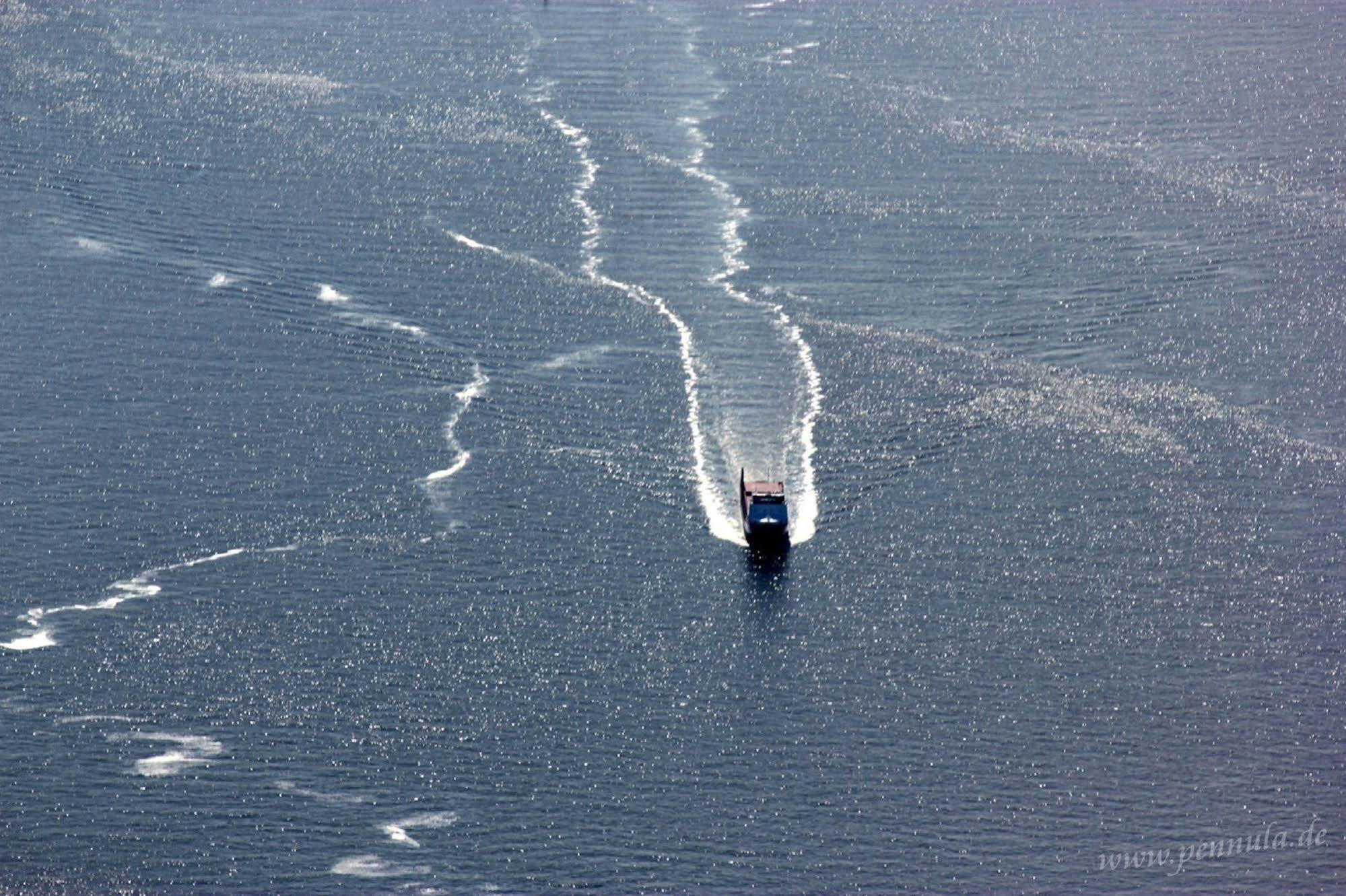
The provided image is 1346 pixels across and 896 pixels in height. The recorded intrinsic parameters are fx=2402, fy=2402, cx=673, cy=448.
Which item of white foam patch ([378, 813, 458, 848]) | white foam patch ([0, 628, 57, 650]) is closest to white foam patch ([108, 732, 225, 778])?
white foam patch ([0, 628, 57, 650])

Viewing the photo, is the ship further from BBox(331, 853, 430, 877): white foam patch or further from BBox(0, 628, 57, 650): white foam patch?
BBox(0, 628, 57, 650): white foam patch

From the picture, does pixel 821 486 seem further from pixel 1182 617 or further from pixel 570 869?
pixel 570 869

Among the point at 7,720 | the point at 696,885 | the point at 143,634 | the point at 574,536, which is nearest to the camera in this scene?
the point at 696,885

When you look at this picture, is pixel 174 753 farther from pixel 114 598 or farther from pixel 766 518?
pixel 766 518

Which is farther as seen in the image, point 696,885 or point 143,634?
point 143,634

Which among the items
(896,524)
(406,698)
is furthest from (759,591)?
(406,698)

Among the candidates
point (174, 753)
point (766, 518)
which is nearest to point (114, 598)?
point (174, 753)
